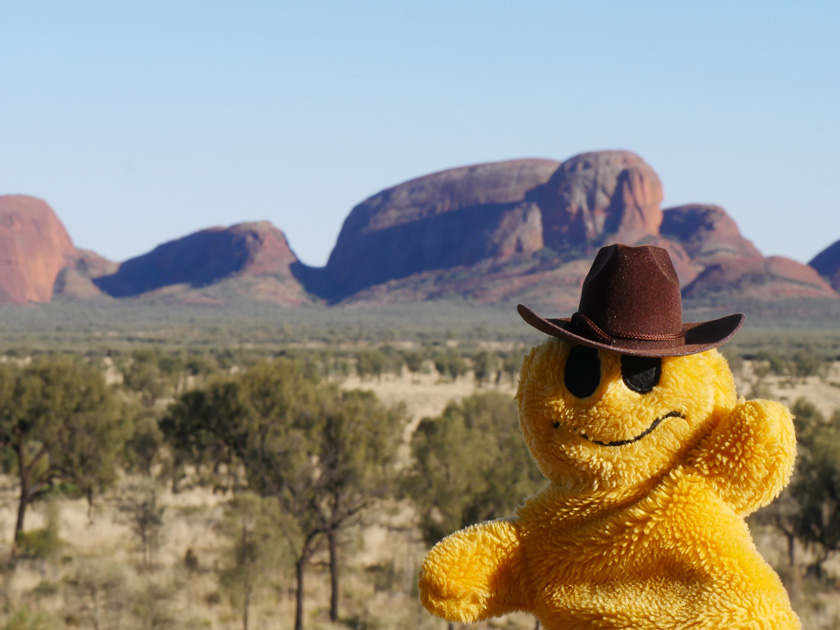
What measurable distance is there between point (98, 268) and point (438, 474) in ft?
631

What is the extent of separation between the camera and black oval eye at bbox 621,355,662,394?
222 centimetres

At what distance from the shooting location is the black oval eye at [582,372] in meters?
2.25

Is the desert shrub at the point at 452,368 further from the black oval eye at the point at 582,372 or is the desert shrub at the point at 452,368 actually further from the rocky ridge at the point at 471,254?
the rocky ridge at the point at 471,254

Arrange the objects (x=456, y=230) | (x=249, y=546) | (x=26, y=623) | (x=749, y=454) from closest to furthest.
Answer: (x=749, y=454), (x=26, y=623), (x=249, y=546), (x=456, y=230)

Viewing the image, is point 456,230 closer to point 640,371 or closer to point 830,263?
point 830,263

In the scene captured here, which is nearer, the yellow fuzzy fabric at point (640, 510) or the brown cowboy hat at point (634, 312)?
the yellow fuzzy fabric at point (640, 510)

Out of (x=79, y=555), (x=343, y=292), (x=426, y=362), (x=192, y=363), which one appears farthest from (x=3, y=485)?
(x=343, y=292)

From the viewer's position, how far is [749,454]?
6.98 ft

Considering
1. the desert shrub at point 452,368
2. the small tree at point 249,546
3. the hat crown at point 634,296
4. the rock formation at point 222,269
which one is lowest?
the small tree at point 249,546

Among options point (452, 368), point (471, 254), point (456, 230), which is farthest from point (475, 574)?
point (456, 230)

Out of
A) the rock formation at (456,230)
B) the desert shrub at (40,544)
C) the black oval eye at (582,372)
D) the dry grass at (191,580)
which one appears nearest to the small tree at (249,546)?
the dry grass at (191,580)

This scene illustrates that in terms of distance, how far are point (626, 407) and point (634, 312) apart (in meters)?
0.24

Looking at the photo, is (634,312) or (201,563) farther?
(201,563)

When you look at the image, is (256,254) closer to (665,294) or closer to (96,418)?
(96,418)
